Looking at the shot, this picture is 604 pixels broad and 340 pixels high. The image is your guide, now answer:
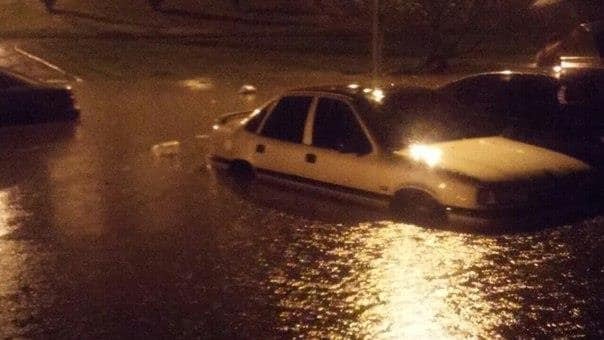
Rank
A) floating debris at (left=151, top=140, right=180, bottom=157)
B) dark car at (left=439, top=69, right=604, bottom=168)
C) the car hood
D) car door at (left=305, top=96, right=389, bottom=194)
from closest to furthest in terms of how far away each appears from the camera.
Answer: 1. the car hood
2. car door at (left=305, top=96, right=389, bottom=194)
3. floating debris at (left=151, top=140, right=180, bottom=157)
4. dark car at (left=439, top=69, right=604, bottom=168)

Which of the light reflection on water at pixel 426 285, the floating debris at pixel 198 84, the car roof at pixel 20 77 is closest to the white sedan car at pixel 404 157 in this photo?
the light reflection on water at pixel 426 285

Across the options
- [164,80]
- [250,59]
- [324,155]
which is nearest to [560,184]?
[324,155]

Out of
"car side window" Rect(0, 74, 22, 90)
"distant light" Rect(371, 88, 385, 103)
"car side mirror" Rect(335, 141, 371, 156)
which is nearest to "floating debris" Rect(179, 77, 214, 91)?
"car side window" Rect(0, 74, 22, 90)

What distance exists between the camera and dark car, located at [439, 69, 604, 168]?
15.7m

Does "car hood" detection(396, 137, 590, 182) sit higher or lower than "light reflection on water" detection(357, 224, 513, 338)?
higher

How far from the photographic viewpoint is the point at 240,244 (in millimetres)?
10047

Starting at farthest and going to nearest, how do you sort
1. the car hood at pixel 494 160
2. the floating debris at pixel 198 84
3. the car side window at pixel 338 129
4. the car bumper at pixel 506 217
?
the floating debris at pixel 198 84, the car side window at pixel 338 129, the car hood at pixel 494 160, the car bumper at pixel 506 217

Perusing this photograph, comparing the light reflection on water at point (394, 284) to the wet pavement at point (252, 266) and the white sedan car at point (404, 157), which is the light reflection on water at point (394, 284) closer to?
the wet pavement at point (252, 266)

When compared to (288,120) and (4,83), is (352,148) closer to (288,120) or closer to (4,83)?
(288,120)

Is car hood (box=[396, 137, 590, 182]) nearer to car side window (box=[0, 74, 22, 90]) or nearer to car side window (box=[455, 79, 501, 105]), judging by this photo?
car side window (box=[455, 79, 501, 105])

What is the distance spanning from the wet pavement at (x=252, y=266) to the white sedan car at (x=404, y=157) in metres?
0.32

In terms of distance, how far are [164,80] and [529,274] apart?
787 inches

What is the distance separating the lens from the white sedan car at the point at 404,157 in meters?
9.73

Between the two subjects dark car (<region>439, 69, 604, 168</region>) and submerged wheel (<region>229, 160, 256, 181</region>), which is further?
dark car (<region>439, 69, 604, 168</region>)
